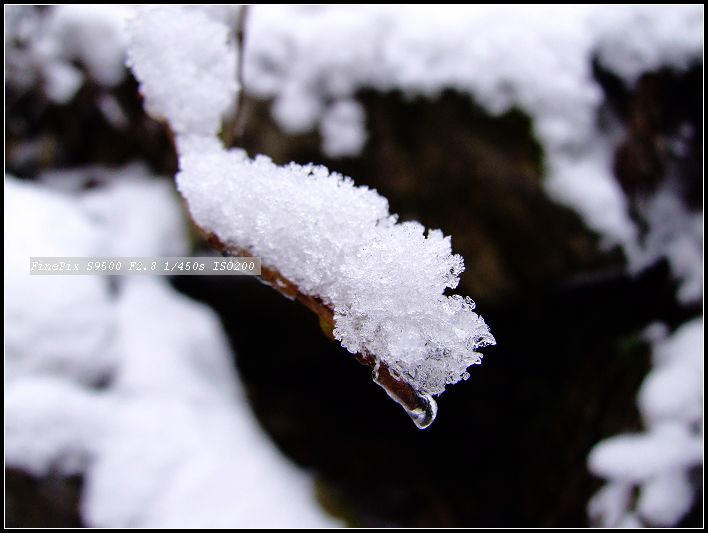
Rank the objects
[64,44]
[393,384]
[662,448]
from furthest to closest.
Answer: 1. [64,44]
2. [662,448]
3. [393,384]

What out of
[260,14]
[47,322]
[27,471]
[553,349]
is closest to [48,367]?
[47,322]

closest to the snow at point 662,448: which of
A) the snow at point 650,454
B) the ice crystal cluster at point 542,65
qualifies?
the snow at point 650,454

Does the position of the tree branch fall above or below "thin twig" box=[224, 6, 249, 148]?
below

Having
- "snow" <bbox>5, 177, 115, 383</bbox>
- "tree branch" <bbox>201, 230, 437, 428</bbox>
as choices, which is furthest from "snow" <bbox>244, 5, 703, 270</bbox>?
"tree branch" <bbox>201, 230, 437, 428</bbox>

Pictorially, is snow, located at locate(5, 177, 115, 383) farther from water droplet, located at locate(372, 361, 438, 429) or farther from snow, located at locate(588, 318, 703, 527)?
snow, located at locate(588, 318, 703, 527)

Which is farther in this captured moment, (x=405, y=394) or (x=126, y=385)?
(x=126, y=385)

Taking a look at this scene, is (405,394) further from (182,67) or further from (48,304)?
(48,304)

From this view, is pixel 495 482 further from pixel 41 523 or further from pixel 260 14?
pixel 260 14

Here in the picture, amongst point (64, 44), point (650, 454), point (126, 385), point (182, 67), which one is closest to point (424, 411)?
point (182, 67)
